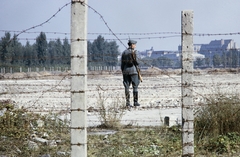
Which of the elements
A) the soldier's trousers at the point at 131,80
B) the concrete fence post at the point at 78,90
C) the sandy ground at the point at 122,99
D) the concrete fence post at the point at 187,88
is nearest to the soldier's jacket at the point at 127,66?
the soldier's trousers at the point at 131,80

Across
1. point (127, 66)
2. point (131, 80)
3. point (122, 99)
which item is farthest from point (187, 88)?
point (122, 99)

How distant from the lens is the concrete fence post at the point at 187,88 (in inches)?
306

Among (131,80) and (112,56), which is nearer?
(112,56)

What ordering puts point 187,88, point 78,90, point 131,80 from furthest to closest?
point 131,80
point 187,88
point 78,90

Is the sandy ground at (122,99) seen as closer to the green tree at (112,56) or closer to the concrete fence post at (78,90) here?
the green tree at (112,56)

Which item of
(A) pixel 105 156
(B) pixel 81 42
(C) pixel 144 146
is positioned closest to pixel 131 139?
(C) pixel 144 146

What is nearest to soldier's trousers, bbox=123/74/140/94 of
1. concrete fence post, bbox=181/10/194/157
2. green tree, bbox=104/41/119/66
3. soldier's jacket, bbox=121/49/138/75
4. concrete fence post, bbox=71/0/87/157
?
soldier's jacket, bbox=121/49/138/75

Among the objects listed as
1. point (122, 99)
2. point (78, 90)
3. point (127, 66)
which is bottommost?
point (122, 99)

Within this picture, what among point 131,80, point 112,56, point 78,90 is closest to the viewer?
point 78,90

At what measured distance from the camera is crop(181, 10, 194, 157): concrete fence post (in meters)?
7.77

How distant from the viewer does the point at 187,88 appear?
25.6 feet

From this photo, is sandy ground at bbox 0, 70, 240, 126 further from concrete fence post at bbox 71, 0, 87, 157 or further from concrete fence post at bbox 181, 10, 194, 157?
concrete fence post at bbox 71, 0, 87, 157

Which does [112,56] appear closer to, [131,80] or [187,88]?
[187,88]

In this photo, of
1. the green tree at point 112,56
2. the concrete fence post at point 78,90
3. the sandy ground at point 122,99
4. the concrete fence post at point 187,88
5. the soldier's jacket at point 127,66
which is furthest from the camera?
the soldier's jacket at point 127,66
